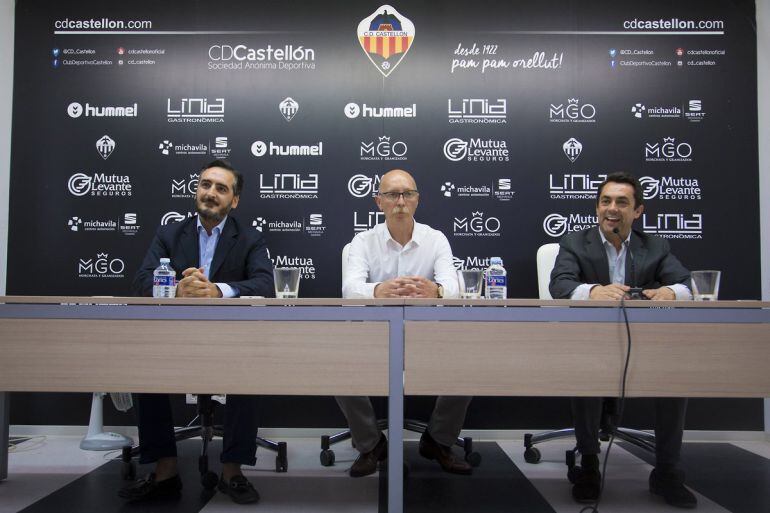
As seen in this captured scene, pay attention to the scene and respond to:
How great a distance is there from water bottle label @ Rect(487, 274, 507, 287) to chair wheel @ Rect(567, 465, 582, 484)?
974 millimetres

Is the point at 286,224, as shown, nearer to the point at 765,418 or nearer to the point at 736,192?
the point at 736,192

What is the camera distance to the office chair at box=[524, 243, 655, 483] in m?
2.33

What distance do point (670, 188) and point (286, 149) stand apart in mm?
2371

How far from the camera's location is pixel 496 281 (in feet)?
6.41

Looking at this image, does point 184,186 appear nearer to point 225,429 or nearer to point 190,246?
point 190,246

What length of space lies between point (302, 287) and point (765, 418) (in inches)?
115

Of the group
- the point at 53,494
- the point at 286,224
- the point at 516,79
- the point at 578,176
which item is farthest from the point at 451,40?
the point at 53,494

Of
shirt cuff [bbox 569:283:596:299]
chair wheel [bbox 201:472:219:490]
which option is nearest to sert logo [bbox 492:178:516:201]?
shirt cuff [bbox 569:283:596:299]

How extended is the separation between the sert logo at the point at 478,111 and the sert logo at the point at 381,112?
235mm

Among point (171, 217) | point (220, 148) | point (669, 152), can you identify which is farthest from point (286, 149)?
point (669, 152)

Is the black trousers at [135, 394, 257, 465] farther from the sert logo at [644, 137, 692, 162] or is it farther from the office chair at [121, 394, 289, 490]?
the sert logo at [644, 137, 692, 162]

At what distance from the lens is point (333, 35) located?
333 cm

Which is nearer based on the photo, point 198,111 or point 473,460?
point 473,460

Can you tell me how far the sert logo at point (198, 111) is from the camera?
3.33 meters
